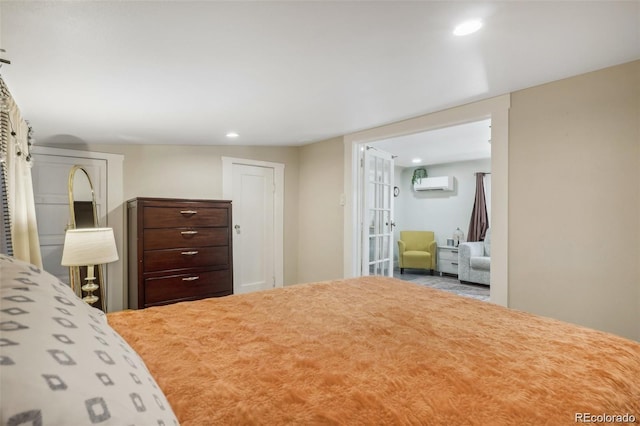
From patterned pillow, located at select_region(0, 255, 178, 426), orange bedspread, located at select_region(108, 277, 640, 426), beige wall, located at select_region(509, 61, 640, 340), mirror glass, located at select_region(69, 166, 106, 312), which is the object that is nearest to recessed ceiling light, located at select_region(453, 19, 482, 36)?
beige wall, located at select_region(509, 61, 640, 340)

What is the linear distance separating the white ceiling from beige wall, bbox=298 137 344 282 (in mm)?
1309

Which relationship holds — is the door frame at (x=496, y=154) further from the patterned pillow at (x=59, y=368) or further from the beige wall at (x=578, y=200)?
the patterned pillow at (x=59, y=368)

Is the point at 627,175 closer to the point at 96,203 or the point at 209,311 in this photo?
the point at 209,311

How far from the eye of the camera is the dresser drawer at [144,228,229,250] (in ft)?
10.0

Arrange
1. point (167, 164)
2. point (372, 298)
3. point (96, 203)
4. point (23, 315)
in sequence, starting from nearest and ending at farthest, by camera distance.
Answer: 1. point (23, 315)
2. point (372, 298)
3. point (96, 203)
4. point (167, 164)

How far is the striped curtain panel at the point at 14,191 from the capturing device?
1.78 meters

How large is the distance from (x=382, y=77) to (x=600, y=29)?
3.66 ft

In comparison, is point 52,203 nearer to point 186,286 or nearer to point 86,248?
point 86,248

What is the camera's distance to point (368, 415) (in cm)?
73

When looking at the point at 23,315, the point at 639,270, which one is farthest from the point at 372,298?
the point at 639,270

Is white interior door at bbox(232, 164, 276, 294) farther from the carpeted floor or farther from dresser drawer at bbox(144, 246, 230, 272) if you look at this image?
the carpeted floor

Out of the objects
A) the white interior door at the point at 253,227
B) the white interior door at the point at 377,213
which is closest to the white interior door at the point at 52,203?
the white interior door at the point at 253,227

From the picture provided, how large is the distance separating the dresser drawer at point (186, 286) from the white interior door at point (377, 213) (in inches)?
65.4

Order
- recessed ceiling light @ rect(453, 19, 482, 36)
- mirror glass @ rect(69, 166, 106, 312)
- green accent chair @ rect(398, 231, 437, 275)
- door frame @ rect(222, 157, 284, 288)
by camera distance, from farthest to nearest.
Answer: green accent chair @ rect(398, 231, 437, 275) < door frame @ rect(222, 157, 284, 288) < mirror glass @ rect(69, 166, 106, 312) < recessed ceiling light @ rect(453, 19, 482, 36)
